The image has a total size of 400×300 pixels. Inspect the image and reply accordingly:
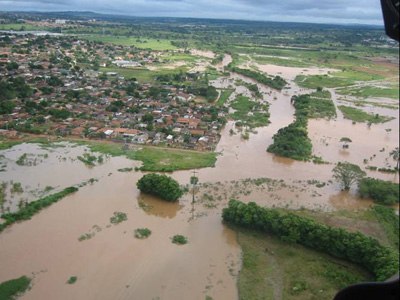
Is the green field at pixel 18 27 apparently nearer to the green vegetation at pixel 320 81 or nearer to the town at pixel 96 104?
the town at pixel 96 104

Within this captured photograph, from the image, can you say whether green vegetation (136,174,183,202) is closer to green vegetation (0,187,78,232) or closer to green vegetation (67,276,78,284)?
green vegetation (0,187,78,232)

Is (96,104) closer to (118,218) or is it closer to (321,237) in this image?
(118,218)

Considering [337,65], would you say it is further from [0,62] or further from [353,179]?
[0,62]

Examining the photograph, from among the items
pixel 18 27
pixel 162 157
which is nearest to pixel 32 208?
pixel 162 157

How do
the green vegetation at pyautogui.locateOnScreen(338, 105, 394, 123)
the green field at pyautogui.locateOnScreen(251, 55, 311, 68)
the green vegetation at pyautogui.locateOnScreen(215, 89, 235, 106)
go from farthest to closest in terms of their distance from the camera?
the green field at pyautogui.locateOnScreen(251, 55, 311, 68), the green vegetation at pyautogui.locateOnScreen(215, 89, 235, 106), the green vegetation at pyautogui.locateOnScreen(338, 105, 394, 123)

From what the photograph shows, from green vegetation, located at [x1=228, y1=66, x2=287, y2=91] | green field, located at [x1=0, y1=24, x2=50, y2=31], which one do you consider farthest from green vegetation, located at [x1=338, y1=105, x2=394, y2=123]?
green field, located at [x1=0, y1=24, x2=50, y2=31]

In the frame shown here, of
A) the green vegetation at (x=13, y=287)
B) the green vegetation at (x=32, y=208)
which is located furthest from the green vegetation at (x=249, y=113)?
the green vegetation at (x=13, y=287)
